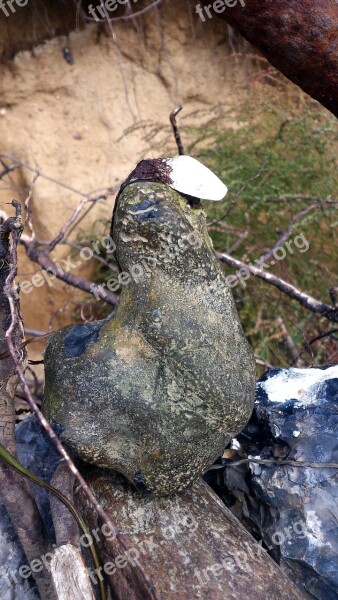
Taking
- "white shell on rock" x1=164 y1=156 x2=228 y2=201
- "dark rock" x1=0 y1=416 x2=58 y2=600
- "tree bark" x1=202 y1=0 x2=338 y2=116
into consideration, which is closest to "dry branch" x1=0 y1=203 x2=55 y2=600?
"dark rock" x1=0 y1=416 x2=58 y2=600

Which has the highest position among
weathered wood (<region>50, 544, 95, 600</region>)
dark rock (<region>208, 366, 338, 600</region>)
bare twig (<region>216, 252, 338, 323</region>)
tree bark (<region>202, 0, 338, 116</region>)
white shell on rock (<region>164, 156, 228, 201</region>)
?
tree bark (<region>202, 0, 338, 116</region>)

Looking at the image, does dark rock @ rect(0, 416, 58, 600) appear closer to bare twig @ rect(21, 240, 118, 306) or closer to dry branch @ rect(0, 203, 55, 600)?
dry branch @ rect(0, 203, 55, 600)

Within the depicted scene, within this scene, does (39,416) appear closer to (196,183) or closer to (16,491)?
(16,491)

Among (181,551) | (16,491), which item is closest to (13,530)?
(16,491)

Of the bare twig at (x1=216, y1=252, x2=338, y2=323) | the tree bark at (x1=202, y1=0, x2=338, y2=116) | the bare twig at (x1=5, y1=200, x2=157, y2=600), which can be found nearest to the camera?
the bare twig at (x1=5, y1=200, x2=157, y2=600)

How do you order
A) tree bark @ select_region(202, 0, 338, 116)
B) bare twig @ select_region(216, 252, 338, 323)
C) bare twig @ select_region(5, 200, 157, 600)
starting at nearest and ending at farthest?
bare twig @ select_region(5, 200, 157, 600)
tree bark @ select_region(202, 0, 338, 116)
bare twig @ select_region(216, 252, 338, 323)

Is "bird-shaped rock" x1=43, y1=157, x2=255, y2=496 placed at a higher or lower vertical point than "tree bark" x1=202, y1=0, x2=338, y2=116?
lower
